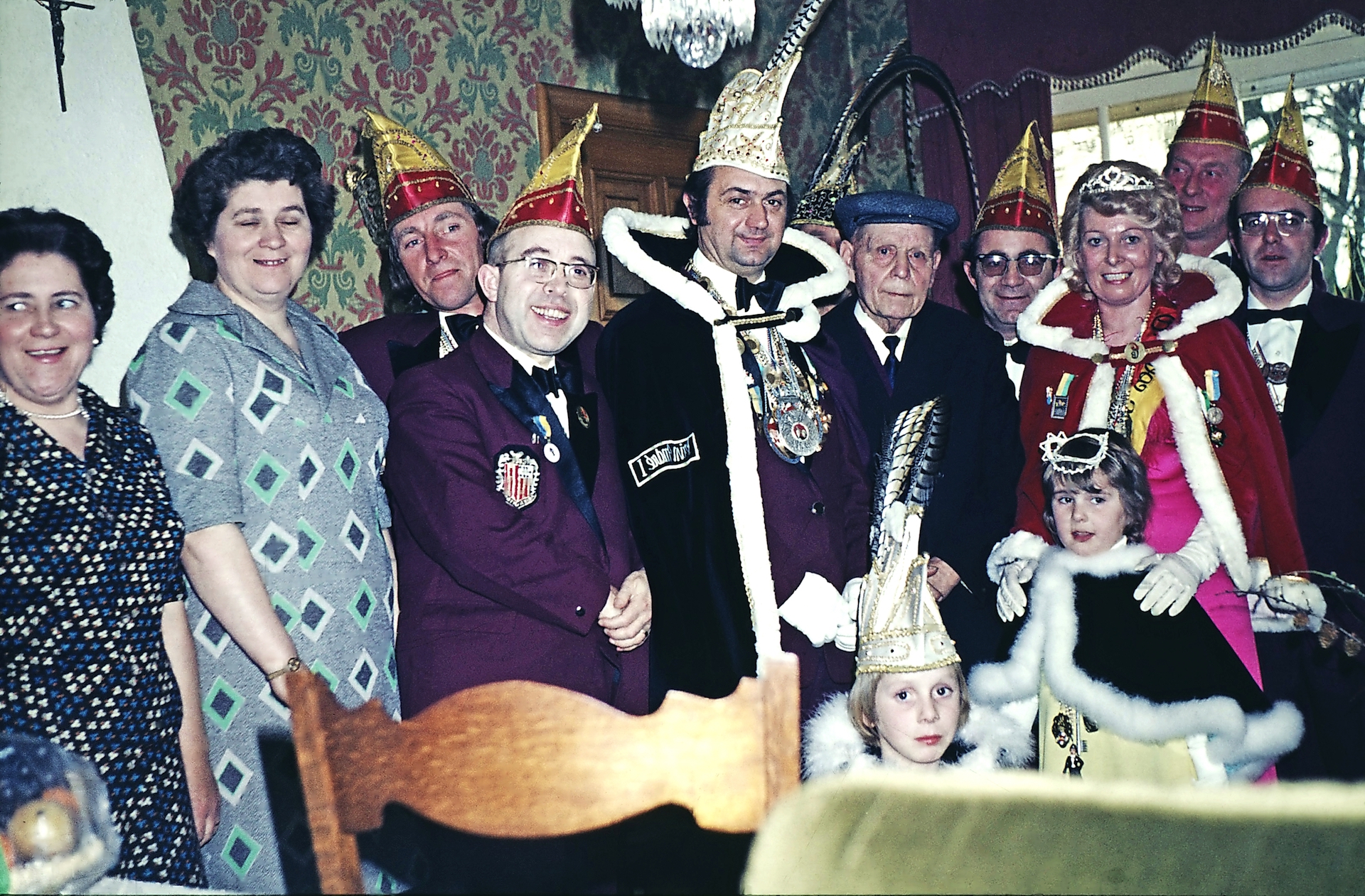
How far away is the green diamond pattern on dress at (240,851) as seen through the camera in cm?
209

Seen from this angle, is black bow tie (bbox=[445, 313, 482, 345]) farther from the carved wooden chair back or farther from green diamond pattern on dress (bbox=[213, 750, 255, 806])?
the carved wooden chair back

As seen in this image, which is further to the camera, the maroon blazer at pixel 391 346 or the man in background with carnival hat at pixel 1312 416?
the man in background with carnival hat at pixel 1312 416

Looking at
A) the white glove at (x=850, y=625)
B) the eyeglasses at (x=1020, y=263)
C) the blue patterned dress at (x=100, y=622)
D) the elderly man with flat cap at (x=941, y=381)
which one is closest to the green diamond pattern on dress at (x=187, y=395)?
the blue patterned dress at (x=100, y=622)

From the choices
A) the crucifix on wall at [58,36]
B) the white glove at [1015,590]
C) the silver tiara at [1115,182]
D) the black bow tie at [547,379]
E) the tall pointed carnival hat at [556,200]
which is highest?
the crucifix on wall at [58,36]

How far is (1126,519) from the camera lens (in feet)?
8.01

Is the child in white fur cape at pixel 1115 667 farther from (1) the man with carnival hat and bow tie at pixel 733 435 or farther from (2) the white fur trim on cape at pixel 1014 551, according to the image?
(1) the man with carnival hat and bow tie at pixel 733 435

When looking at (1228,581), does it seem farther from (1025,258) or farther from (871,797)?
(871,797)

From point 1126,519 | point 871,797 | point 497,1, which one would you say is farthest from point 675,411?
point 497,1

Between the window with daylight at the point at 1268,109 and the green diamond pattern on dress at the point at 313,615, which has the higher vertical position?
the window with daylight at the point at 1268,109

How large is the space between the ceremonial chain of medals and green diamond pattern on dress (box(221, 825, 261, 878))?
1334 millimetres

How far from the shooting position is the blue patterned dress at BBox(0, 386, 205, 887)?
5.64 feet

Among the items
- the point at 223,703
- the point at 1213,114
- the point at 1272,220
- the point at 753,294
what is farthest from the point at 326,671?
the point at 1213,114

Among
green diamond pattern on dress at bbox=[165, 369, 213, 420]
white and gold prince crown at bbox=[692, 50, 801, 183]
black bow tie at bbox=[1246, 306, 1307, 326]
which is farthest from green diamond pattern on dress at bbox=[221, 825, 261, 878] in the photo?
black bow tie at bbox=[1246, 306, 1307, 326]

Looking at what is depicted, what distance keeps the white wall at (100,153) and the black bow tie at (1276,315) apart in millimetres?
2779
